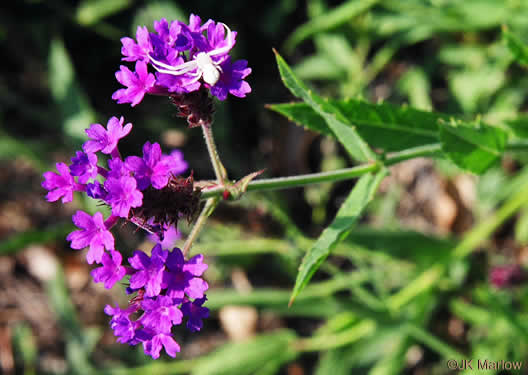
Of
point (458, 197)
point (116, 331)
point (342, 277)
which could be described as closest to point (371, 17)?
point (458, 197)

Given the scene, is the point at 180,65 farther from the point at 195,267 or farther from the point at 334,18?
the point at 334,18

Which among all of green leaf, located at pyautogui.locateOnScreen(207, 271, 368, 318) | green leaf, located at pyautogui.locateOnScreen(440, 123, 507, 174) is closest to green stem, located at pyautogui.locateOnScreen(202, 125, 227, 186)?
green leaf, located at pyautogui.locateOnScreen(440, 123, 507, 174)

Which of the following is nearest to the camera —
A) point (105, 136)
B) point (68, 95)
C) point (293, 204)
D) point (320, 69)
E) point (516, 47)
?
point (105, 136)

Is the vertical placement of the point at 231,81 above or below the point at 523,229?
above

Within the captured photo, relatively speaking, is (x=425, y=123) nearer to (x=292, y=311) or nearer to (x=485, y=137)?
(x=485, y=137)

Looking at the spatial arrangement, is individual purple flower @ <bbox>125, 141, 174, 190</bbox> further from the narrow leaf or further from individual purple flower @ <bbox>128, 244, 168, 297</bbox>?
the narrow leaf

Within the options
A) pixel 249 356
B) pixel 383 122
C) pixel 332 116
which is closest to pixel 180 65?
pixel 332 116

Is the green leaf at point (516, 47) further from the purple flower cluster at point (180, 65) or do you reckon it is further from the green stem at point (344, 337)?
the green stem at point (344, 337)
